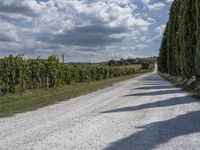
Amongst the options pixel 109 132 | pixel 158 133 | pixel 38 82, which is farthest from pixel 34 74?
pixel 158 133

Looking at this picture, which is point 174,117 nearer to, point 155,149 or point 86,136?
point 86,136

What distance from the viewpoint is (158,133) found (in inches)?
408

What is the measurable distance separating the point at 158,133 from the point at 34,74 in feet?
124

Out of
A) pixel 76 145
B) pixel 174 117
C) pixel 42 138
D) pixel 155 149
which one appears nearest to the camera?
pixel 155 149

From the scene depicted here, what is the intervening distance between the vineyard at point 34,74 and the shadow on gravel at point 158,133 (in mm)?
25968

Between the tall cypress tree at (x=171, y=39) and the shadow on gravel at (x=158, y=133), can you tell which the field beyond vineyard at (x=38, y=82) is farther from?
the shadow on gravel at (x=158, y=133)

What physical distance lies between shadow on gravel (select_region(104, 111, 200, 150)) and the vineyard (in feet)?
85.2

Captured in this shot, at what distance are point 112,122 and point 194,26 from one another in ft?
86.2

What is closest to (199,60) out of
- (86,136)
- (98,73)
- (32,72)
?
(86,136)

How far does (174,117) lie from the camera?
13.6m

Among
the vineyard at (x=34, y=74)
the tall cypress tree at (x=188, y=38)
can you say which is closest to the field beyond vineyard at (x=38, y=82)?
the vineyard at (x=34, y=74)

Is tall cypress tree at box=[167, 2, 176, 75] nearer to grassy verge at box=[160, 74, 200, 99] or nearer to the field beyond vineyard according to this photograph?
the field beyond vineyard

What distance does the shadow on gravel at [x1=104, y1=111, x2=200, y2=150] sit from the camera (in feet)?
28.9

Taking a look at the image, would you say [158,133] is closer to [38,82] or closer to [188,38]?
[188,38]
